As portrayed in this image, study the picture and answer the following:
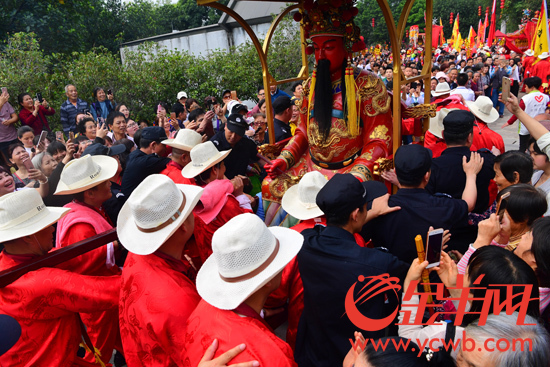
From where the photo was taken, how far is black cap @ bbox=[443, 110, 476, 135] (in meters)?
3.16

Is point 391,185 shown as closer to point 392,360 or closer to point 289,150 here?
point 289,150

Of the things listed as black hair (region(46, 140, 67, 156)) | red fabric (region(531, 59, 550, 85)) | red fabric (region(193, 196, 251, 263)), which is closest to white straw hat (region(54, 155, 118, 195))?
red fabric (region(193, 196, 251, 263))

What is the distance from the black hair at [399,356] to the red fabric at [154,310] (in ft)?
3.09

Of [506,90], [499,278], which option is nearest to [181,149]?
[506,90]

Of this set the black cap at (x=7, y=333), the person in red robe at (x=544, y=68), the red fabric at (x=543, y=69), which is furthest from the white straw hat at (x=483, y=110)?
the red fabric at (x=543, y=69)

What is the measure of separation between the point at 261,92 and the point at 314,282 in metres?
6.77

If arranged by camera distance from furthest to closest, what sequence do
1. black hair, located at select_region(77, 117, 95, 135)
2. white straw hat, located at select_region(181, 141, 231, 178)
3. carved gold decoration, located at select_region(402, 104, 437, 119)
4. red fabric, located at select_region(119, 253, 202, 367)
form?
black hair, located at select_region(77, 117, 95, 135) → carved gold decoration, located at select_region(402, 104, 437, 119) → white straw hat, located at select_region(181, 141, 231, 178) → red fabric, located at select_region(119, 253, 202, 367)

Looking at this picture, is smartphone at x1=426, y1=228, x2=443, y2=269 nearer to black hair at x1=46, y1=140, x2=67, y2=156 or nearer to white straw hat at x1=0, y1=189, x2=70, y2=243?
white straw hat at x1=0, y1=189, x2=70, y2=243

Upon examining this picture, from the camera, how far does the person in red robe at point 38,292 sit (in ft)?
7.16

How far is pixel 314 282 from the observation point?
1.99 meters

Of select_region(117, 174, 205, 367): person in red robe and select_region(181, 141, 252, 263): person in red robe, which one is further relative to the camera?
select_region(181, 141, 252, 263): person in red robe

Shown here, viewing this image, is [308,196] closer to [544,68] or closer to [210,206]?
[210,206]

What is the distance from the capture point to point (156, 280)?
1.98 m

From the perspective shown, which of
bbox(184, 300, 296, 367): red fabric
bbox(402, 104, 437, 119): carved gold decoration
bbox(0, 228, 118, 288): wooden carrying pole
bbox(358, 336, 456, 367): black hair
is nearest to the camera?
bbox(358, 336, 456, 367): black hair
